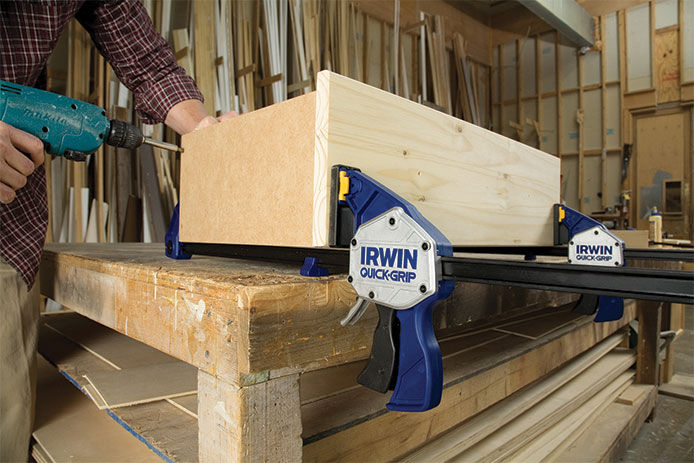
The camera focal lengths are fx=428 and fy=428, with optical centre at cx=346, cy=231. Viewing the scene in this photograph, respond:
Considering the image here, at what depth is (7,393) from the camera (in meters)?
0.97

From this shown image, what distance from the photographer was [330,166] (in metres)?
0.73

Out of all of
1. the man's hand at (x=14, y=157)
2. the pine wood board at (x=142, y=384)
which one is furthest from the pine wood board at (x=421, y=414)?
the man's hand at (x=14, y=157)

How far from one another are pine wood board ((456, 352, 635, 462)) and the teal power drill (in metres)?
1.24

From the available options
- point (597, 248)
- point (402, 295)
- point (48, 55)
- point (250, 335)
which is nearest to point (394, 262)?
point (402, 295)

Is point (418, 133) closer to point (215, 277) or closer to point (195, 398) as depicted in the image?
point (215, 277)

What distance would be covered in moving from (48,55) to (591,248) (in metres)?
1.58

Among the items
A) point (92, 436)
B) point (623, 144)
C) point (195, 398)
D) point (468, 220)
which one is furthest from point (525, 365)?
point (623, 144)

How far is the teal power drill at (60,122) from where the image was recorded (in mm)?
903

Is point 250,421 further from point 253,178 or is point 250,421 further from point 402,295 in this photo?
point 253,178

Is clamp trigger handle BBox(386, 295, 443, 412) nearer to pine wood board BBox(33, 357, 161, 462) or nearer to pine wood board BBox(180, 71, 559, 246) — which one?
pine wood board BBox(180, 71, 559, 246)

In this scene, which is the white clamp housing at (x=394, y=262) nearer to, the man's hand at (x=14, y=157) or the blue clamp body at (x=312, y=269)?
the blue clamp body at (x=312, y=269)

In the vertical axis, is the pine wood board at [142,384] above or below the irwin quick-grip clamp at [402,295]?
below

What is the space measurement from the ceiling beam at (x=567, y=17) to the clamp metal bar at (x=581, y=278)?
507 centimetres

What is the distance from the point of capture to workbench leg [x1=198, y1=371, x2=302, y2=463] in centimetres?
58
